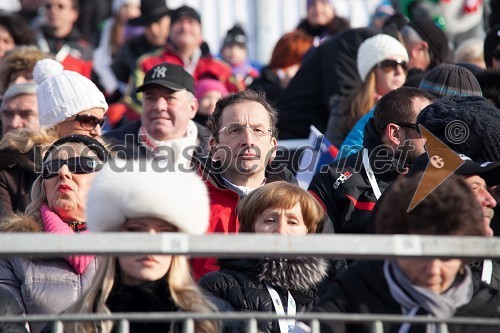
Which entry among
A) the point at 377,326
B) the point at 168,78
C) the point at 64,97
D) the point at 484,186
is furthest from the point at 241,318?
the point at 168,78

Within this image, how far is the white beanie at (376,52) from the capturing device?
8117 mm

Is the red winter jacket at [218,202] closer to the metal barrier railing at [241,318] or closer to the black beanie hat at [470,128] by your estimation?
the black beanie hat at [470,128]

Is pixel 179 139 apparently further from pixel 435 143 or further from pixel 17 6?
pixel 17 6

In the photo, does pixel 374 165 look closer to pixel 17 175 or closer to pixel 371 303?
pixel 17 175

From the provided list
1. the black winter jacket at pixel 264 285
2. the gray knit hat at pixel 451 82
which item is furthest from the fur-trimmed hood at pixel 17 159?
the gray knit hat at pixel 451 82

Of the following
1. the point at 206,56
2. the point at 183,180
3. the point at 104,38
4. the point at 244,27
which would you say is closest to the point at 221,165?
the point at 183,180

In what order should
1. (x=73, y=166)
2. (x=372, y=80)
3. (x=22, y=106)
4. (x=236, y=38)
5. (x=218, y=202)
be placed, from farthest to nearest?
1. (x=236, y=38)
2. (x=372, y=80)
3. (x=22, y=106)
4. (x=218, y=202)
5. (x=73, y=166)

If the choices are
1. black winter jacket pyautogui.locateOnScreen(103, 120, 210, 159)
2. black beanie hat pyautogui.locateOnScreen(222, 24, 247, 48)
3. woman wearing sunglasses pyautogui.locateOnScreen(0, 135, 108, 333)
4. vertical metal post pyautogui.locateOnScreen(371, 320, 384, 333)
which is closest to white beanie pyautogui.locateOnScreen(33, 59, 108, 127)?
black winter jacket pyautogui.locateOnScreen(103, 120, 210, 159)

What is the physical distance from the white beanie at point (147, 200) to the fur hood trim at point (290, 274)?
0.93 metres

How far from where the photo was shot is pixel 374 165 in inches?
246

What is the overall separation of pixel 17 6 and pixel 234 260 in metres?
11.7

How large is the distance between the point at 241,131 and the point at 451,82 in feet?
4.64

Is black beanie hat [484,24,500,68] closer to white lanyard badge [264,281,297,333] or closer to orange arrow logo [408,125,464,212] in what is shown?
orange arrow logo [408,125,464,212]
